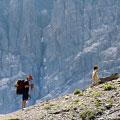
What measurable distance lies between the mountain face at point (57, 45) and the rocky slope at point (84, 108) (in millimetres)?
129782

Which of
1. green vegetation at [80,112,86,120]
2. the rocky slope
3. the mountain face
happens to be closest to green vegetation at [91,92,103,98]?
the rocky slope

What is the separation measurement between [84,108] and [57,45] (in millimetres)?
152677

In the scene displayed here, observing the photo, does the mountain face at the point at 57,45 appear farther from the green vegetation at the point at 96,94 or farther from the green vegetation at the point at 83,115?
the green vegetation at the point at 83,115

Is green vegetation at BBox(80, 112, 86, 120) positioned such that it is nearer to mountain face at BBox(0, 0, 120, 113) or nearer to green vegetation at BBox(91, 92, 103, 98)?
green vegetation at BBox(91, 92, 103, 98)

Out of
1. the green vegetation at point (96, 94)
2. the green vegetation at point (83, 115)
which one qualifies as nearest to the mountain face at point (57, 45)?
the green vegetation at point (96, 94)

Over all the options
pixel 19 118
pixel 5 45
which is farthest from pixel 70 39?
pixel 19 118

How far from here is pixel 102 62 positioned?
15650 centimetres

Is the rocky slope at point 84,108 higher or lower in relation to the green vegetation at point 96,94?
lower

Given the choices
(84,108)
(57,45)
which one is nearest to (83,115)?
(84,108)

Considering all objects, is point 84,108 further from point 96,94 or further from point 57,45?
point 57,45

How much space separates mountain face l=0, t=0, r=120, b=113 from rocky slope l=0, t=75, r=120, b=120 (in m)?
130

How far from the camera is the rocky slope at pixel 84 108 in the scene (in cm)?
1756

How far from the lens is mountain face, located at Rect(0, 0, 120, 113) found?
158 meters

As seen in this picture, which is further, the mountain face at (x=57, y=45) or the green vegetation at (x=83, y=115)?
the mountain face at (x=57, y=45)
